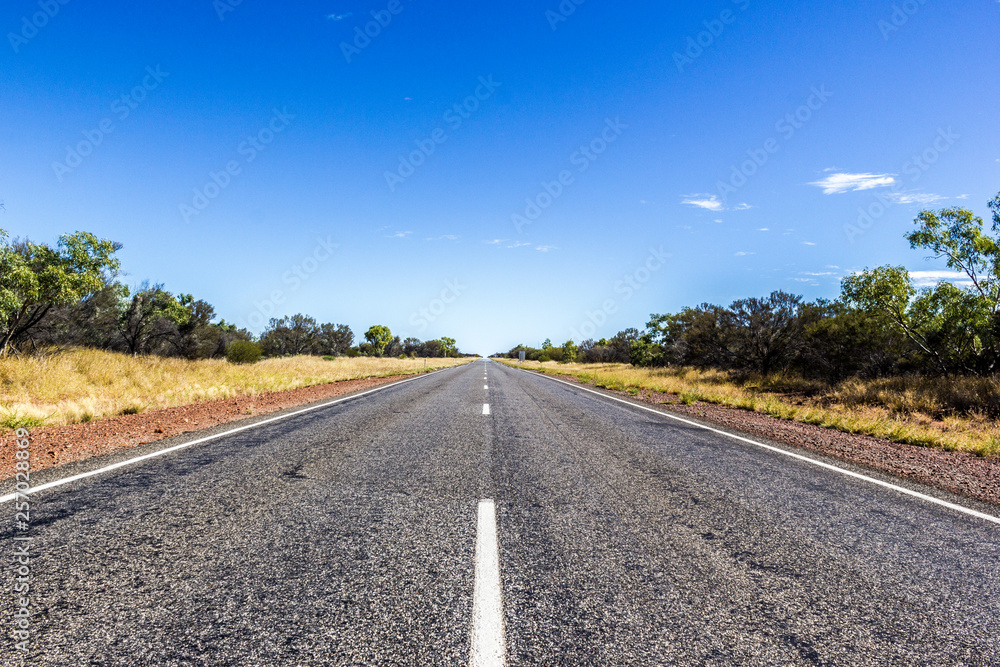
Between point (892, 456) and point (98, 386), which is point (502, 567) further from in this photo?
point (98, 386)

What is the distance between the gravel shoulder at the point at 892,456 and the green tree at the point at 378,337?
90.4 metres

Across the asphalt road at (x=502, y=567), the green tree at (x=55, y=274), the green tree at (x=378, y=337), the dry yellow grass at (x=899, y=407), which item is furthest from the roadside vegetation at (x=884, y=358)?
the green tree at (x=378, y=337)

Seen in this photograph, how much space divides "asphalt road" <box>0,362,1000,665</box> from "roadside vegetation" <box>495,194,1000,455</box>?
646cm

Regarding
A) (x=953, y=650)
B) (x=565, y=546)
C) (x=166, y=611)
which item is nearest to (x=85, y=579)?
(x=166, y=611)

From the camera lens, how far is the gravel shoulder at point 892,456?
208 inches

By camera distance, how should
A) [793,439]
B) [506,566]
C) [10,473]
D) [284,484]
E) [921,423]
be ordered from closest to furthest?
[506,566] < [284,484] < [10,473] < [793,439] < [921,423]

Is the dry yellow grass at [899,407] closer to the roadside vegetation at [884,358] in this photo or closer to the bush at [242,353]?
the roadside vegetation at [884,358]

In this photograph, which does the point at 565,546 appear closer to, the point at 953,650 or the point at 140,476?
the point at 953,650

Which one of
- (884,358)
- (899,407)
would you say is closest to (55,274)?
(899,407)

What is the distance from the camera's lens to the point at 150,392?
38.8 ft

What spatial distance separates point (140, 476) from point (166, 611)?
10.4 feet

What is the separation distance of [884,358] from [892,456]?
14.8m

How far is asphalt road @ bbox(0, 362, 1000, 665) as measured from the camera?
2018mm

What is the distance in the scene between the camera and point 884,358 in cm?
1798
